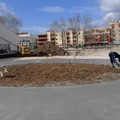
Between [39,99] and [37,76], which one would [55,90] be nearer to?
[39,99]

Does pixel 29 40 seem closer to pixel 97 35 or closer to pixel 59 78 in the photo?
pixel 59 78

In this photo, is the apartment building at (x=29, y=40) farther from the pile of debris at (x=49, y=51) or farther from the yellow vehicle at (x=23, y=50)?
the yellow vehicle at (x=23, y=50)

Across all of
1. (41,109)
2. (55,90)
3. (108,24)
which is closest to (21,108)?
(41,109)

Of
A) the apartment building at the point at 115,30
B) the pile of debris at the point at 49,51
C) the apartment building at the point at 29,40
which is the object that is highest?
the apartment building at the point at 115,30

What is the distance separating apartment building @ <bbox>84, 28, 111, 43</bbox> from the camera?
11967cm

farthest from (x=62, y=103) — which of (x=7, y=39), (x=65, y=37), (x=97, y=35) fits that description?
(x=97, y=35)

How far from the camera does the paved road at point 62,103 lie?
7.29m

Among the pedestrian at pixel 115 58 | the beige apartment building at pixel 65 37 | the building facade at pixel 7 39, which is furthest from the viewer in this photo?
the beige apartment building at pixel 65 37

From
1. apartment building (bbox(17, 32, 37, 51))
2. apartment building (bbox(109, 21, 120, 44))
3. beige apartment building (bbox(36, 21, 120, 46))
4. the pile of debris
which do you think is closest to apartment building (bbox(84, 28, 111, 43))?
beige apartment building (bbox(36, 21, 120, 46))

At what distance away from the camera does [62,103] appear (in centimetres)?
868

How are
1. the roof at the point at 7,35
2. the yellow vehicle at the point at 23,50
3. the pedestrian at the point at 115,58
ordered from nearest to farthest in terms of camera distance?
1. the pedestrian at the point at 115,58
2. the yellow vehicle at the point at 23,50
3. the roof at the point at 7,35

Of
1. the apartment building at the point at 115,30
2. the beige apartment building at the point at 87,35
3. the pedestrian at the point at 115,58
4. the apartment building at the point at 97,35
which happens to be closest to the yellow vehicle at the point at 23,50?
the pedestrian at the point at 115,58

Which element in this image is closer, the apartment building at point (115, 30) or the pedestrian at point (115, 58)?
the pedestrian at point (115, 58)

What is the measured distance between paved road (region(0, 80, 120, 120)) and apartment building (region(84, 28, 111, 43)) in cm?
10451
